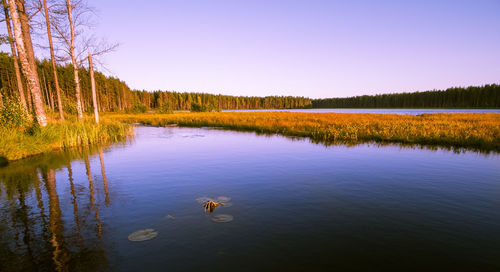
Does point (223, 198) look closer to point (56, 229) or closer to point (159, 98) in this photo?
point (56, 229)

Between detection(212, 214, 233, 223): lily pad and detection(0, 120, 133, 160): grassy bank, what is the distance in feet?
38.2

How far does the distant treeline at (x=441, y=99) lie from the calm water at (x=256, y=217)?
111515 millimetres

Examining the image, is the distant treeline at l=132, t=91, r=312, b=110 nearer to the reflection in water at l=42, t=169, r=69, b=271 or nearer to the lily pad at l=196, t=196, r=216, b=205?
the reflection in water at l=42, t=169, r=69, b=271

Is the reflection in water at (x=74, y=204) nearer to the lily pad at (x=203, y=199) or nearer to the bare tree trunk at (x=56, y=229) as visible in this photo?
the bare tree trunk at (x=56, y=229)

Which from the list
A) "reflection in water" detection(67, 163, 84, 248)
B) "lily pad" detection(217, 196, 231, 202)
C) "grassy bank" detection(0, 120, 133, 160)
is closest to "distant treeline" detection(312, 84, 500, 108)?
"lily pad" detection(217, 196, 231, 202)

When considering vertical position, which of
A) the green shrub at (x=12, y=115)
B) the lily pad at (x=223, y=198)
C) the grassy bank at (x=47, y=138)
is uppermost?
the green shrub at (x=12, y=115)

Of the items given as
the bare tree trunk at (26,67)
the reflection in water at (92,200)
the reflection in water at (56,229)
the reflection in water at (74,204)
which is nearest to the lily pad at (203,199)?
the reflection in water at (92,200)

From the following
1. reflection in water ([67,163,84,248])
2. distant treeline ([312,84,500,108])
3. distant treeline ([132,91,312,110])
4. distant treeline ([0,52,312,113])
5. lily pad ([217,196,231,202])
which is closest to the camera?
reflection in water ([67,163,84,248])

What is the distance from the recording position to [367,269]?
3574 mm

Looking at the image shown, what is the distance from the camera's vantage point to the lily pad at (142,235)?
4340 millimetres

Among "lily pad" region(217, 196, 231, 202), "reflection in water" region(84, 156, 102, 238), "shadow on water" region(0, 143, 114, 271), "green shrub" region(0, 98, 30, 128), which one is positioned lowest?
"lily pad" region(217, 196, 231, 202)

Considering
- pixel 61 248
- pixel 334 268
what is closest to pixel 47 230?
pixel 61 248

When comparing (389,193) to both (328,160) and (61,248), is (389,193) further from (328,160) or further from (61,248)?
(61,248)

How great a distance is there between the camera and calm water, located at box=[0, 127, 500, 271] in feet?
12.4
